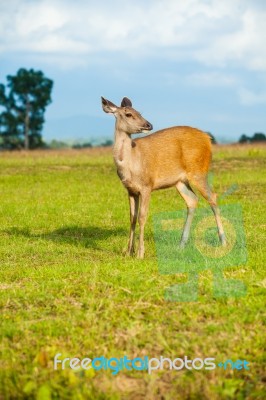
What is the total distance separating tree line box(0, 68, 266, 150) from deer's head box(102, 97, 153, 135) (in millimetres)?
54175

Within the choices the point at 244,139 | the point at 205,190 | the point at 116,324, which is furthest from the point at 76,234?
the point at 244,139

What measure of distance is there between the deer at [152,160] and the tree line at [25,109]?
53.2 m

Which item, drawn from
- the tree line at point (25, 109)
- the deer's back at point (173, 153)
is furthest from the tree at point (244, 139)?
the deer's back at point (173, 153)

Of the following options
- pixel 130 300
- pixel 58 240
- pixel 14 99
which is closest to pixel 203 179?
pixel 58 240

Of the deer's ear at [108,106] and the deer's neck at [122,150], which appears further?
the deer's neck at [122,150]

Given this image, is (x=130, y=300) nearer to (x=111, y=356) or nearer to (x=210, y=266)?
(x=111, y=356)

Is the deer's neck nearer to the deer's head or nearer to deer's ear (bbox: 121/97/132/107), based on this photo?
the deer's head

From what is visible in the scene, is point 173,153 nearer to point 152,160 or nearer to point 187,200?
point 152,160

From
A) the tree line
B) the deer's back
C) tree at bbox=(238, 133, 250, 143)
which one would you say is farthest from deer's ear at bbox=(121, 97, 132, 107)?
the tree line

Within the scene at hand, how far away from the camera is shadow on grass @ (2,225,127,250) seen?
40.0ft

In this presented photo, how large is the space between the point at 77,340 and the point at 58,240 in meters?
6.18

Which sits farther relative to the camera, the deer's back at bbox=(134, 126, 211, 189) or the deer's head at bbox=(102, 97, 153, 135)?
the deer's back at bbox=(134, 126, 211, 189)

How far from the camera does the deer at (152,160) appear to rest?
1013 centimetres

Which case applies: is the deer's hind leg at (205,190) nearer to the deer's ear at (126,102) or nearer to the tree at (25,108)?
the deer's ear at (126,102)
